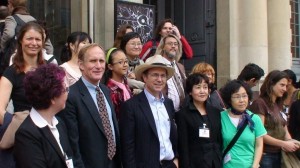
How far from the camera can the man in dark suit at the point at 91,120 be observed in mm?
3980

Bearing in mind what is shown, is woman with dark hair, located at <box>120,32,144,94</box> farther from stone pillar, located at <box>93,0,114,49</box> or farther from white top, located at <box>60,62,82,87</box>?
stone pillar, located at <box>93,0,114,49</box>

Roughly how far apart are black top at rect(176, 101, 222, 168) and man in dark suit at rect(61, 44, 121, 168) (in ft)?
2.60

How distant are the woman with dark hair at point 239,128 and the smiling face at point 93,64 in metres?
1.68

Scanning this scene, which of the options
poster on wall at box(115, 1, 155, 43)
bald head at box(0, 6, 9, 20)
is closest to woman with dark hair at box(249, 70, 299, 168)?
poster on wall at box(115, 1, 155, 43)

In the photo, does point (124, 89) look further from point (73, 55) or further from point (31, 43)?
point (31, 43)

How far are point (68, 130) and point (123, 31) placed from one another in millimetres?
2832

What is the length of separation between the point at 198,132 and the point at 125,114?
0.86 m

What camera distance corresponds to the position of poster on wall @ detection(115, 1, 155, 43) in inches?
332

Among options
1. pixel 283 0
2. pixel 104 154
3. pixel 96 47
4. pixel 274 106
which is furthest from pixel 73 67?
pixel 283 0

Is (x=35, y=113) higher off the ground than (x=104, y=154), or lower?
higher

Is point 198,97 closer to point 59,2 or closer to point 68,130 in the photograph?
point 68,130

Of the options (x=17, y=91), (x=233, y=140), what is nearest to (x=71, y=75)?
(x=17, y=91)

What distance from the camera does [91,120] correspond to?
4062 millimetres

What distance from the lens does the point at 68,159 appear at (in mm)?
3416
